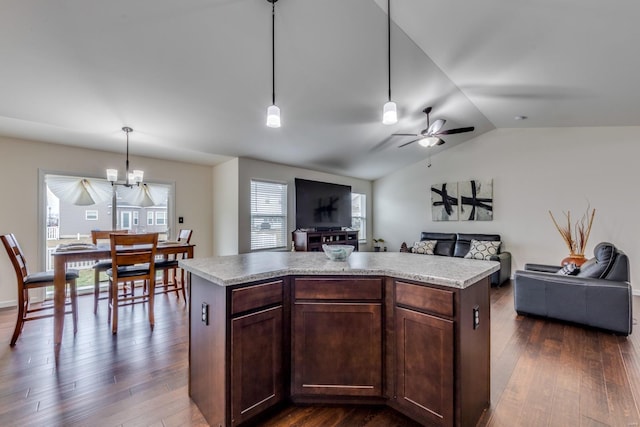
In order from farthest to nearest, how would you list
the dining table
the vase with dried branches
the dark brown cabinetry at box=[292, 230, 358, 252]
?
1. the dark brown cabinetry at box=[292, 230, 358, 252]
2. the vase with dried branches
3. the dining table

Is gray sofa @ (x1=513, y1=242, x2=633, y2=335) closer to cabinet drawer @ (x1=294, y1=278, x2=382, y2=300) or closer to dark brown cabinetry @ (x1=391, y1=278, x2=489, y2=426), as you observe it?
dark brown cabinetry @ (x1=391, y1=278, x2=489, y2=426)

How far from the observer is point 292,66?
2.90 metres

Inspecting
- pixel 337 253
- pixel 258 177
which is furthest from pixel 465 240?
pixel 337 253

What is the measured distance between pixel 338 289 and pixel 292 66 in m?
2.34

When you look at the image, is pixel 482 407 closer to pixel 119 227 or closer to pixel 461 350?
pixel 461 350

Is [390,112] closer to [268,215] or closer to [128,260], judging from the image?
[128,260]

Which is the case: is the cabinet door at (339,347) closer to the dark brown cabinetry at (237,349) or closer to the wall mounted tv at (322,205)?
the dark brown cabinetry at (237,349)

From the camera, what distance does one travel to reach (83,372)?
2.15 meters

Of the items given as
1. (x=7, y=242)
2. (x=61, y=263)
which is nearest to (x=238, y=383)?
(x=61, y=263)

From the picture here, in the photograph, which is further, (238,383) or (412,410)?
(412,410)

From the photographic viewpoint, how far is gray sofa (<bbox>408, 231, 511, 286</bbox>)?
514 cm

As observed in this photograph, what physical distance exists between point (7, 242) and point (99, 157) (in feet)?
7.70

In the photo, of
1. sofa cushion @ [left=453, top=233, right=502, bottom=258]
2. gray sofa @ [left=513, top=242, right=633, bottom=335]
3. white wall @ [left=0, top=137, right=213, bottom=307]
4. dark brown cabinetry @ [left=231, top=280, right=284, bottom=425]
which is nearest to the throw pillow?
gray sofa @ [left=513, top=242, right=633, bottom=335]

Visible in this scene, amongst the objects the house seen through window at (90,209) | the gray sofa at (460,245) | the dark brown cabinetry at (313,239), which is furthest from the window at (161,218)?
the gray sofa at (460,245)
